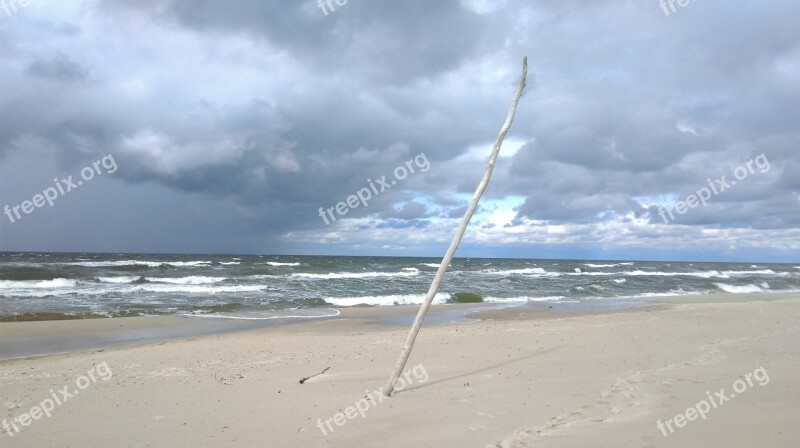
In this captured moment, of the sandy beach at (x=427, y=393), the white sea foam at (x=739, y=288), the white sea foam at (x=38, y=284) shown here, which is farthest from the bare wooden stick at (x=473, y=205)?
the white sea foam at (x=739, y=288)

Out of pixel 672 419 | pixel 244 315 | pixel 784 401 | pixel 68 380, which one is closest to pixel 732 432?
pixel 672 419

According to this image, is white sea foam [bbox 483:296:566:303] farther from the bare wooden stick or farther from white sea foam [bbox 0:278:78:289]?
white sea foam [bbox 0:278:78:289]

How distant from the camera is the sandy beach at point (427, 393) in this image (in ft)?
16.1

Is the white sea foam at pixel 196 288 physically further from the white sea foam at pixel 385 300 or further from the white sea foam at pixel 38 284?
the white sea foam at pixel 385 300

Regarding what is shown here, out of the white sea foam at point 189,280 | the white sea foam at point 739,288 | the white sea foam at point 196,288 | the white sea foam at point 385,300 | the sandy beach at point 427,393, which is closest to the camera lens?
the sandy beach at point 427,393

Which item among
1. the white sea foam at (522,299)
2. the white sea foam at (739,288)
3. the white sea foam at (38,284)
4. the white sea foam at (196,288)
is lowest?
the white sea foam at (522,299)

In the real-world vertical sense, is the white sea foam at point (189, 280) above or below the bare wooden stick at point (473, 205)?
below

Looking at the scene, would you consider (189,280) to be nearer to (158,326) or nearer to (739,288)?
(158,326)

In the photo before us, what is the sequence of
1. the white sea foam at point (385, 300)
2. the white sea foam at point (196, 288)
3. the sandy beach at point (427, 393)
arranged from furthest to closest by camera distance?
the white sea foam at point (196, 288) < the white sea foam at point (385, 300) < the sandy beach at point (427, 393)

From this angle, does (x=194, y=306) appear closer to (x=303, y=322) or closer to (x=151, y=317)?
(x=151, y=317)

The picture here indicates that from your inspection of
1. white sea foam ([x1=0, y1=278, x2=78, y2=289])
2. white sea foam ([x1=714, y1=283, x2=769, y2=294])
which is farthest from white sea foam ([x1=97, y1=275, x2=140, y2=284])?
white sea foam ([x1=714, y1=283, x2=769, y2=294])

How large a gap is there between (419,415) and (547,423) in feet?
4.49

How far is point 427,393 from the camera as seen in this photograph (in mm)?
6199

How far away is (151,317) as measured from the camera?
52.3ft
